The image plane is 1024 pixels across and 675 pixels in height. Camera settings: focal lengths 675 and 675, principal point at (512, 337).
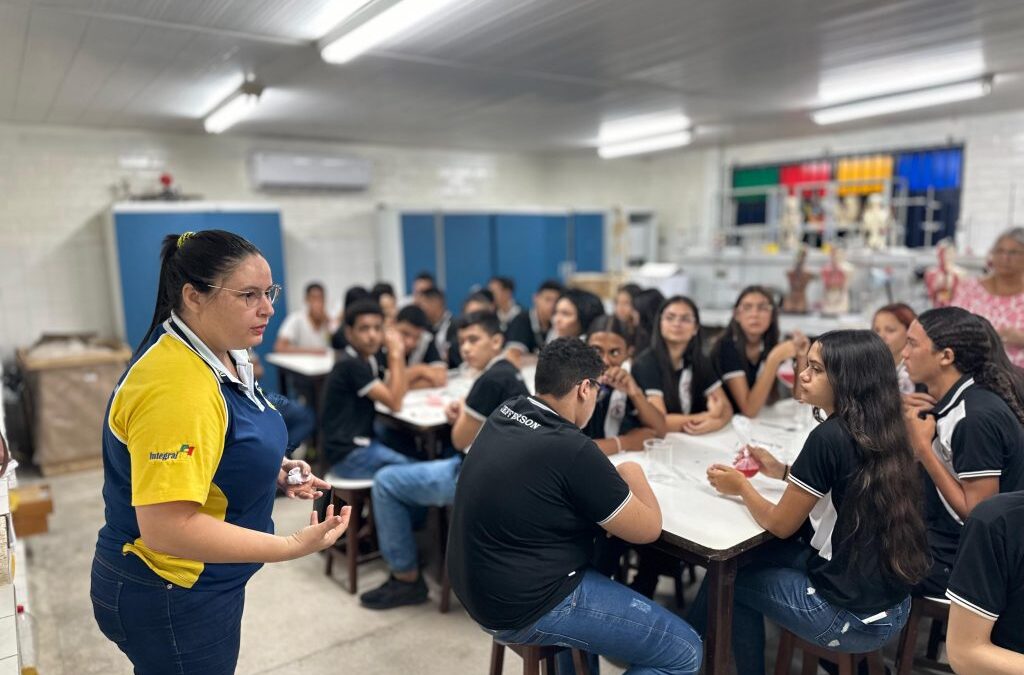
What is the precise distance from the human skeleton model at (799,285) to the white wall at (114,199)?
14.6 feet

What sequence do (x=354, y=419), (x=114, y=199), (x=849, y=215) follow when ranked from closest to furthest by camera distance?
(x=354, y=419) → (x=849, y=215) → (x=114, y=199)

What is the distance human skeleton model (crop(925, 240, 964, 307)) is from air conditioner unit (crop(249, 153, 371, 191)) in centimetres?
561

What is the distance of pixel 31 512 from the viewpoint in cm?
397

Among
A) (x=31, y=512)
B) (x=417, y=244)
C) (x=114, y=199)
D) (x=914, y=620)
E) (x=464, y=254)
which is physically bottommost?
(x=31, y=512)

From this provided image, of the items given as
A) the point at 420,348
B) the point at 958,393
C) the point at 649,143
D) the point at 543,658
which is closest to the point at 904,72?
the point at 649,143

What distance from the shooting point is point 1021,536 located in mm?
1321

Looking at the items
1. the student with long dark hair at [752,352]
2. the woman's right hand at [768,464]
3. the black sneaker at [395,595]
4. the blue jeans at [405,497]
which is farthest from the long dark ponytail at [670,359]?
the black sneaker at [395,595]

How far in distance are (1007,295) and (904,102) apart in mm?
2586

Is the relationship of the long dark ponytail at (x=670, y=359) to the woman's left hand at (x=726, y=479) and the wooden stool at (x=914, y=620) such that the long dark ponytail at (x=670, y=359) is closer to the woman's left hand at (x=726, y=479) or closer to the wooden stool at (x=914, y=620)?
the woman's left hand at (x=726, y=479)

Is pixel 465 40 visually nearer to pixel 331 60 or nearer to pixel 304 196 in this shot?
pixel 331 60

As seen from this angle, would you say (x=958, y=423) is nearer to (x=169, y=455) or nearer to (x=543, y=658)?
(x=543, y=658)

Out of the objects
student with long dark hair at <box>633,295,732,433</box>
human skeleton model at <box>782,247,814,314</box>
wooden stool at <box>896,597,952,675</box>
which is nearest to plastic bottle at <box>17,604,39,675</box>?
student with long dark hair at <box>633,295,732,433</box>

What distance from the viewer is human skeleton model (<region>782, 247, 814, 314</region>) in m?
5.59

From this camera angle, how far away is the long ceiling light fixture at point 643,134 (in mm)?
6363
